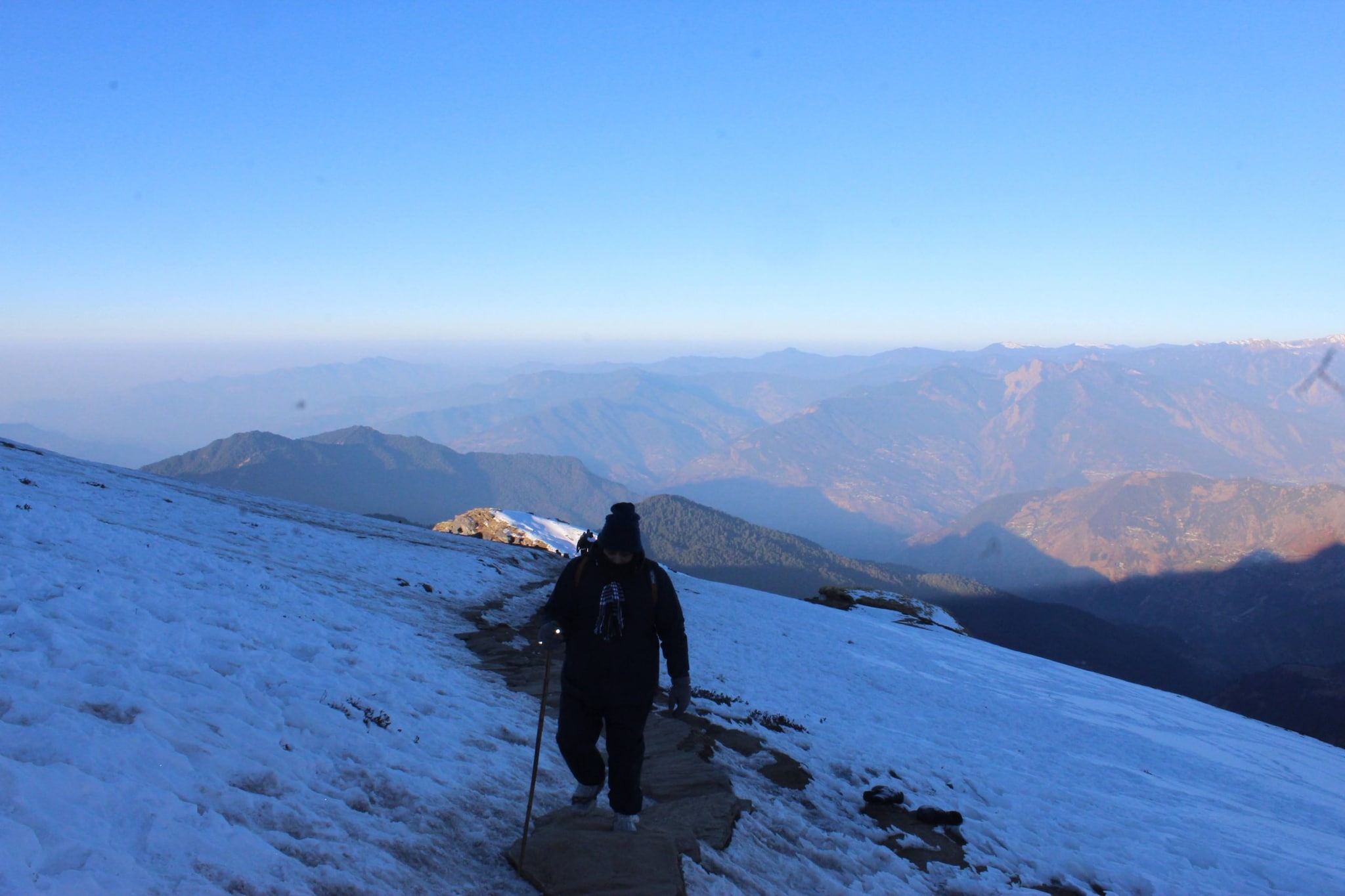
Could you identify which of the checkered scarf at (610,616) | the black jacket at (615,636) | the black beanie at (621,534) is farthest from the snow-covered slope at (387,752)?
the black beanie at (621,534)

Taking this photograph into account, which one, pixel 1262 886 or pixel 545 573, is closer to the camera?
pixel 1262 886

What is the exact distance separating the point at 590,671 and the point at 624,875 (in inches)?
67.9

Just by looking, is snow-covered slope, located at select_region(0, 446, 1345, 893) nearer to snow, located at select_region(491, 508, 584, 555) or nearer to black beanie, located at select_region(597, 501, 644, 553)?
black beanie, located at select_region(597, 501, 644, 553)

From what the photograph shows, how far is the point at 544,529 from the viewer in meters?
59.7

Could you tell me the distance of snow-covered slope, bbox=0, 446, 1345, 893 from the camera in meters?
5.39

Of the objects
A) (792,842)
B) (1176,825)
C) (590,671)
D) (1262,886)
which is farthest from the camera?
(1176,825)

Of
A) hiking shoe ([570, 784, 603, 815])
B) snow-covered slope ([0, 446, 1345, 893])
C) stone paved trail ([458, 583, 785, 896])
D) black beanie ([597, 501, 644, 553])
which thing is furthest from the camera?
hiking shoe ([570, 784, 603, 815])

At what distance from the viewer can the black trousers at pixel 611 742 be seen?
6.46 m

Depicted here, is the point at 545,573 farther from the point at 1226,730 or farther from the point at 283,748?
the point at 1226,730

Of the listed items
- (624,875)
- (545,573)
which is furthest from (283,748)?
(545,573)

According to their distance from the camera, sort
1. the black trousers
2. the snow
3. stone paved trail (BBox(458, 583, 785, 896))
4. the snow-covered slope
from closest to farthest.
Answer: the snow-covered slope
stone paved trail (BBox(458, 583, 785, 896))
the black trousers
the snow

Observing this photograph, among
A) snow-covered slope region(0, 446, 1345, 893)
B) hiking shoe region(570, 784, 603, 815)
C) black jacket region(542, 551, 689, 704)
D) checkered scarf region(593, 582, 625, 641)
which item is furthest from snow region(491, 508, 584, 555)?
checkered scarf region(593, 582, 625, 641)

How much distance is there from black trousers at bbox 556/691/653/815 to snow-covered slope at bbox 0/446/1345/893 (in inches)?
37.9

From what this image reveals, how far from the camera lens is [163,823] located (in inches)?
203
